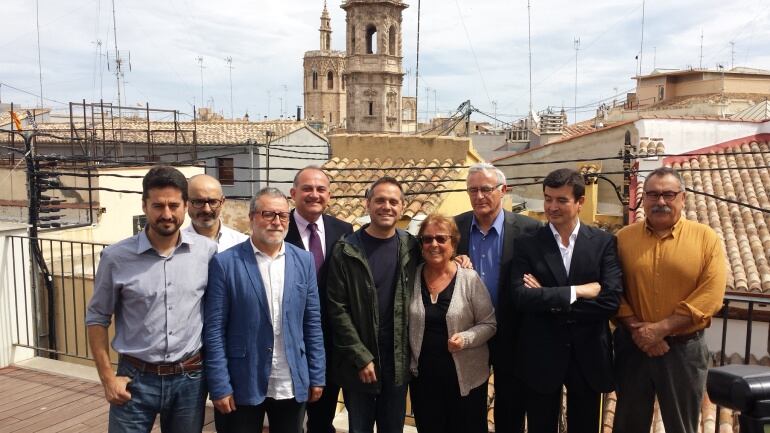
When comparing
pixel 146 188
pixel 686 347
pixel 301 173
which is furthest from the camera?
pixel 301 173

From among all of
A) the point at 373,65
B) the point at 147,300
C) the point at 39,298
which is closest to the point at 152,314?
the point at 147,300

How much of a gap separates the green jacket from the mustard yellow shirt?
115cm

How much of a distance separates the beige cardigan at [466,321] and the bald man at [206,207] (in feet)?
3.46

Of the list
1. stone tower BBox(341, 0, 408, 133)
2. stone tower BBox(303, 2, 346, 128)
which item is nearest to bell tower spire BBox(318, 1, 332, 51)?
stone tower BBox(303, 2, 346, 128)

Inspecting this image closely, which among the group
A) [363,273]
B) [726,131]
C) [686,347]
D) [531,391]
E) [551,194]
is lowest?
[531,391]

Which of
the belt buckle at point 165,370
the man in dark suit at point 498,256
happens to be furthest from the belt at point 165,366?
the man in dark suit at point 498,256

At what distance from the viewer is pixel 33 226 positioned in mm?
5973

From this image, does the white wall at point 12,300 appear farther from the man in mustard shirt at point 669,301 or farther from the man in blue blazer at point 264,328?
the man in mustard shirt at point 669,301

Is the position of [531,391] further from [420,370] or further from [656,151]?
[656,151]

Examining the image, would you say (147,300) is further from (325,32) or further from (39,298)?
(325,32)

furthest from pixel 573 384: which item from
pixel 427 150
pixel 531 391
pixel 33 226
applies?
pixel 427 150

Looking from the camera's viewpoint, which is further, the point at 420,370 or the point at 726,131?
the point at 726,131

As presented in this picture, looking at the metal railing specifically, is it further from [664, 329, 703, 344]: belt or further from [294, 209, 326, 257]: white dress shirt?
[664, 329, 703, 344]: belt

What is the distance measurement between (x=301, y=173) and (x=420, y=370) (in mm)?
1303
